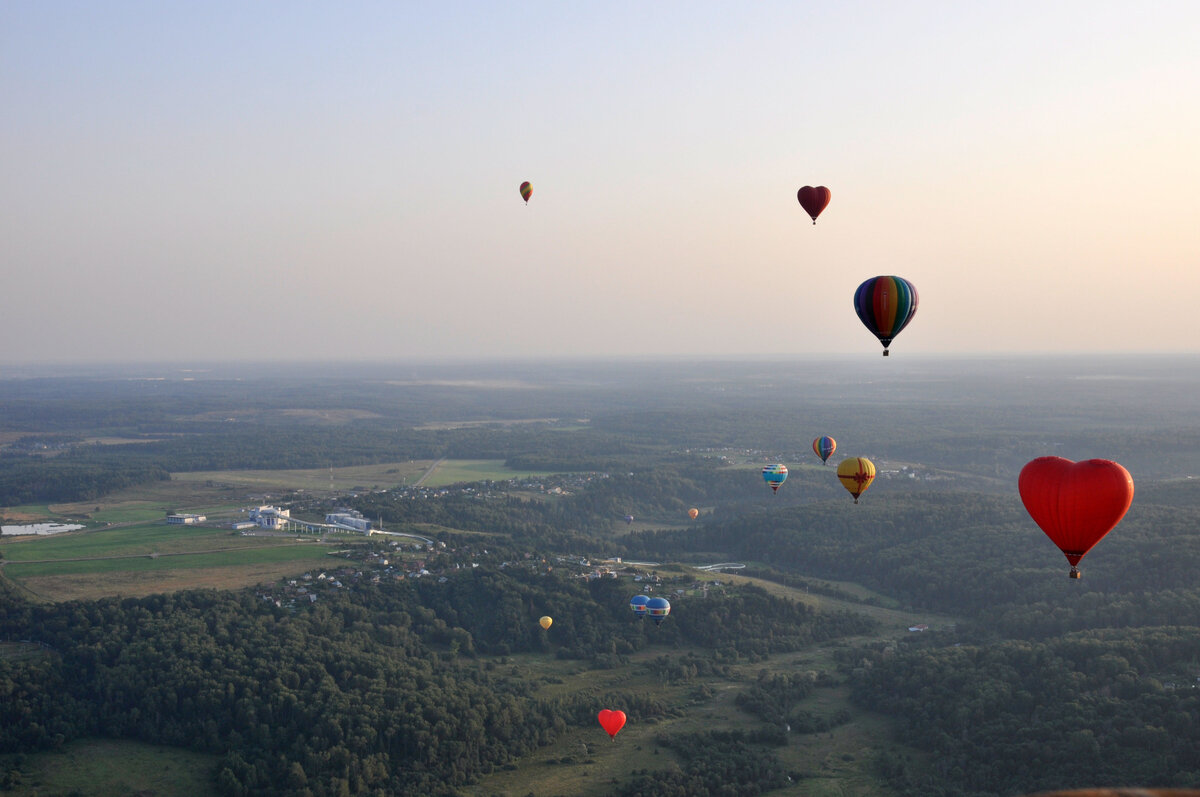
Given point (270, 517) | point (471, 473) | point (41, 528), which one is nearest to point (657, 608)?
point (270, 517)

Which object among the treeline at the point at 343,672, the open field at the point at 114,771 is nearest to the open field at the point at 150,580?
the treeline at the point at 343,672

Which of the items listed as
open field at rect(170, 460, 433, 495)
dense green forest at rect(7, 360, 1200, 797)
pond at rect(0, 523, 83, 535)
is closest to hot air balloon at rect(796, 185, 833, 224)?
dense green forest at rect(7, 360, 1200, 797)

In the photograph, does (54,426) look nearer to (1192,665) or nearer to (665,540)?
(665,540)

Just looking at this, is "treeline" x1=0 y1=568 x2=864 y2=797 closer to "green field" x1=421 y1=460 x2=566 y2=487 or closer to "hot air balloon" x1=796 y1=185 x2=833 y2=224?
"hot air balloon" x1=796 y1=185 x2=833 y2=224

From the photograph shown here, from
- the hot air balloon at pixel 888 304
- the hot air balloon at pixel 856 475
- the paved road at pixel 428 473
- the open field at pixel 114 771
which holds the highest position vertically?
the hot air balloon at pixel 888 304

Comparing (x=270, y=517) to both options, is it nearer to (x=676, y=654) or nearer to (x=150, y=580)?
(x=150, y=580)

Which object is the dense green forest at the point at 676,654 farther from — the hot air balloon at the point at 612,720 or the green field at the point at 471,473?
the green field at the point at 471,473

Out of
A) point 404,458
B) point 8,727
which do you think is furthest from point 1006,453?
point 8,727

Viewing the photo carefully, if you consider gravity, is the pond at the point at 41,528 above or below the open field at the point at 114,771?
above
